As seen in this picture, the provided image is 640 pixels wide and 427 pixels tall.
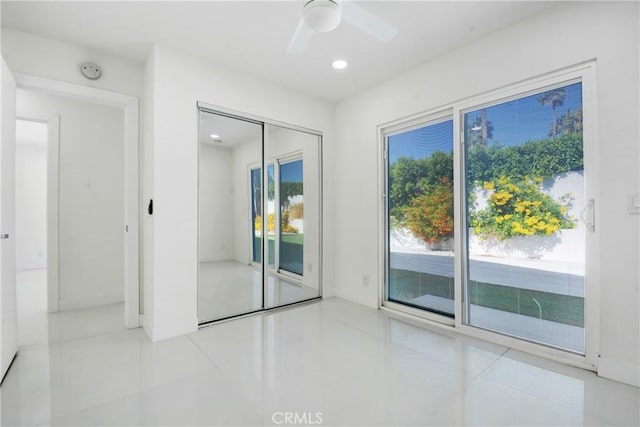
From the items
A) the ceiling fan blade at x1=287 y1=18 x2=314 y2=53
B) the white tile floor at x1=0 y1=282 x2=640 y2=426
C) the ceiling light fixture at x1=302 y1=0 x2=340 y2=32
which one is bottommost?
the white tile floor at x1=0 y1=282 x2=640 y2=426

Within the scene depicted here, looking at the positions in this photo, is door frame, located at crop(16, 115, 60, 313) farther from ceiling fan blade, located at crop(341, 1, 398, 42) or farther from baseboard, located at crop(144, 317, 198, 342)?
ceiling fan blade, located at crop(341, 1, 398, 42)

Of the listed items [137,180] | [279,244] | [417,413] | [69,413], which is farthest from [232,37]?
[417,413]

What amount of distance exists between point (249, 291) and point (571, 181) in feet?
10.3

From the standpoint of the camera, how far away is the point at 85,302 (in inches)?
139

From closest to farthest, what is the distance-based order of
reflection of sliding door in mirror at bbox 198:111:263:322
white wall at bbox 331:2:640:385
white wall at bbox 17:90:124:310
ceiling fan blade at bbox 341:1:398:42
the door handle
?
1. ceiling fan blade at bbox 341:1:398:42
2. white wall at bbox 331:2:640:385
3. the door handle
4. reflection of sliding door in mirror at bbox 198:111:263:322
5. white wall at bbox 17:90:124:310

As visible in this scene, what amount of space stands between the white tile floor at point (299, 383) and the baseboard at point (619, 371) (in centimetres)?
5

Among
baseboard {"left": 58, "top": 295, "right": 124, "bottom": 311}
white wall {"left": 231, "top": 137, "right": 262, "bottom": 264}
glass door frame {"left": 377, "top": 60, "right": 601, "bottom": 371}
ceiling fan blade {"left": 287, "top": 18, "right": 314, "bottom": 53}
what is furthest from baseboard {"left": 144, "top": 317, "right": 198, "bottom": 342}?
ceiling fan blade {"left": 287, "top": 18, "right": 314, "bottom": 53}

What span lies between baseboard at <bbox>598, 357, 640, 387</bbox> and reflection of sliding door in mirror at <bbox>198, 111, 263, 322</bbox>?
2.93 metres

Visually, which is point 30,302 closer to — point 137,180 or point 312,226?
point 137,180

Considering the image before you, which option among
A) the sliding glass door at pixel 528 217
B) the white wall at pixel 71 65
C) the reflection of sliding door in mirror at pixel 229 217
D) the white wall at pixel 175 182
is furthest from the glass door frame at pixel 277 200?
the sliding glass door at pixel 528 217

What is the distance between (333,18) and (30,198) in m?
6.97

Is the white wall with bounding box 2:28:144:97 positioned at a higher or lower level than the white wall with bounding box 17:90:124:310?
higher

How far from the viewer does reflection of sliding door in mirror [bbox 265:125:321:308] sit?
3486 millimetres

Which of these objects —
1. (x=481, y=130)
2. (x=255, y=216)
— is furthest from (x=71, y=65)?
(x=481, y=130)
